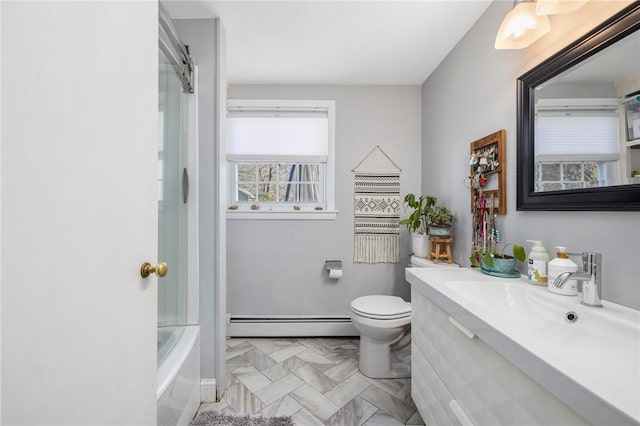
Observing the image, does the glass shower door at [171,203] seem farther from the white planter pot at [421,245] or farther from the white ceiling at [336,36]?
the white planter pot at [421,245]

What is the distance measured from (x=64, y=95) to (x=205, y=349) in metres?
1.54

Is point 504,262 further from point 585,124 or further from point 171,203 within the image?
point 171,203

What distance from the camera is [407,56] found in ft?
6.45

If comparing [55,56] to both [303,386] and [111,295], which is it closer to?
[111,295]

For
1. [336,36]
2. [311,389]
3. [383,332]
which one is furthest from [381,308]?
[336,36]

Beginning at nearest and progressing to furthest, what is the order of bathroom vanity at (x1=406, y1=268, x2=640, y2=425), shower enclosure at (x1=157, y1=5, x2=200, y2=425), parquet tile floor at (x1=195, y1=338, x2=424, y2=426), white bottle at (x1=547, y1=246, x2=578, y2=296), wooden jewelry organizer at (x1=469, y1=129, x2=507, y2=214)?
1. bathroom vanity at (x1=406, y1=268, x2=640, y2=425)
2. white bottle at (x1=547, y1=246, x2=578, y2=296)
3. shower enclosure at (x1=157, y1=5, x2=200, y2=425)
4. wooden jewelry organizer at (x1=469, y1=129, x2=507, y2=214)
5. parquet tile floor at (x1=195, y1=338, x2=424, y2=426)

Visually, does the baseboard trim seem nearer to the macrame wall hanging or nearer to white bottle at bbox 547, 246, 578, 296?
the macrame wall hanging

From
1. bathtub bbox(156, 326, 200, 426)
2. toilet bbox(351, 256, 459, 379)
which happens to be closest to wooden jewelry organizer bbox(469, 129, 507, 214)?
toilet bbox(351, 256, 459, 379)

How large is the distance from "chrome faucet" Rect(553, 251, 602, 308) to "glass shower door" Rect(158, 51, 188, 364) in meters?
1.68

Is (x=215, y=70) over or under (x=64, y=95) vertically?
over

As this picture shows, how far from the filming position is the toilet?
1718 mm

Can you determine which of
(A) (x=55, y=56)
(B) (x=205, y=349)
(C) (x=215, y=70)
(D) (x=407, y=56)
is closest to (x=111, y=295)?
(A) (x=55, y=56)

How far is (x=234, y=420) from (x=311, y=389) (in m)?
0.48

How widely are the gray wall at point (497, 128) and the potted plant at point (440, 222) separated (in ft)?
0.22
